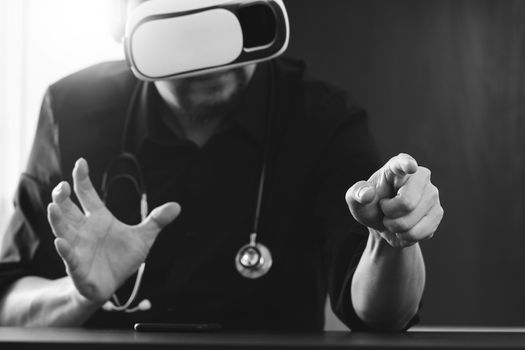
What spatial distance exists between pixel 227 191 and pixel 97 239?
0.75ft

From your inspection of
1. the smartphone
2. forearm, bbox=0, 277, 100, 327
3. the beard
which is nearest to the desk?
the smartphone

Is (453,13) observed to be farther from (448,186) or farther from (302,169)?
(302,169)

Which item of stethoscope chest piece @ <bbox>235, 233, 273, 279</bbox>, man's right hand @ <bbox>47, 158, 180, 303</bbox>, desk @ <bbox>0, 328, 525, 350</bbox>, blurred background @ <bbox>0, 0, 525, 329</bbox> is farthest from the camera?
blurred background @ <bbox>0, 0, 525, 329</bbox>

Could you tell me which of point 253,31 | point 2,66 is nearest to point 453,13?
→ point 253,31

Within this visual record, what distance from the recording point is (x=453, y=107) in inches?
52.1

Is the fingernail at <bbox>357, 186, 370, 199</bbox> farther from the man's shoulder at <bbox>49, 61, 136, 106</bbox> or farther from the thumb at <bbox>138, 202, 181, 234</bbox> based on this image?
the man's shoulder at <bbox>49, 61, 136, 106</bbox>

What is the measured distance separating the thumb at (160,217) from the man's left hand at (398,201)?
0.25m

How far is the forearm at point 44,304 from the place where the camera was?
31.3 inches

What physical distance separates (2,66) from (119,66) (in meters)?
0.72

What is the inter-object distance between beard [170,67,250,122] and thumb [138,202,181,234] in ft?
0.79

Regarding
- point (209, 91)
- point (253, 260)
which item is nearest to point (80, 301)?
point (253, 260)

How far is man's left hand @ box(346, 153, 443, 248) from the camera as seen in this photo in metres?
0.53

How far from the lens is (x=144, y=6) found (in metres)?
0.61

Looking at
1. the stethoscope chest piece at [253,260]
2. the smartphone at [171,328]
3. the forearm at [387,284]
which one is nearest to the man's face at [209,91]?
the stethoscope chest piece at [253,260]
